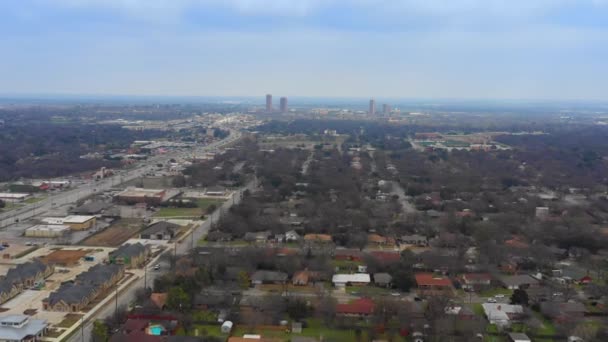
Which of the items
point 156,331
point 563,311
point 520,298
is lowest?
point 156,331

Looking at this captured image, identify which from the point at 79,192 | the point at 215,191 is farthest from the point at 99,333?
the point at 79,192

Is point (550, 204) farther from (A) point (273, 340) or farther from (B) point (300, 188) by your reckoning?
(A) point (273, 340)

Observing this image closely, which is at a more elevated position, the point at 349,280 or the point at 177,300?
the point at 177,300

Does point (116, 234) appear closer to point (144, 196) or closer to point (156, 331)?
point (144, 196)

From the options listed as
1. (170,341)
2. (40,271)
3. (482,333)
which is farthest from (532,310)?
(40,271)

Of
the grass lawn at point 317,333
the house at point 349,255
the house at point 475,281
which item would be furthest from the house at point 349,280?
the grass lawn at point 317,333
